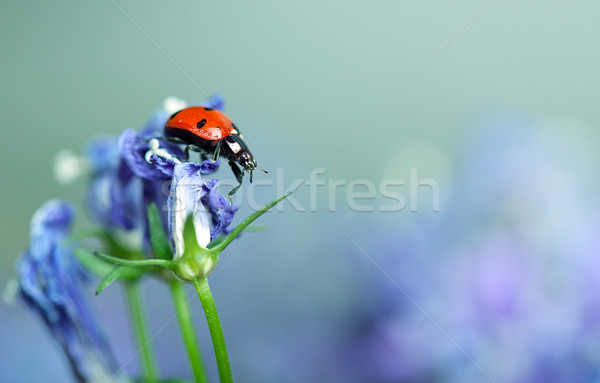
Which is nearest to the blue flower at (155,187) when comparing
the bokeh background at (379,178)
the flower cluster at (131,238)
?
the flower cluster at (131,238)

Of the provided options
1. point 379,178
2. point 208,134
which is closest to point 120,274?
point 208,134

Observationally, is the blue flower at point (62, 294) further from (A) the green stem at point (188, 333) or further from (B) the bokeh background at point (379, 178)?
(B) the bokeh background at point (379, 178)

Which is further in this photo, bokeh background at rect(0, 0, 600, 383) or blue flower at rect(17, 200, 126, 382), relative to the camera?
bokeh background at rect(0, 0, 600, 383)

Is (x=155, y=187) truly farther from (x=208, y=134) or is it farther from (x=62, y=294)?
(x=62, y=294)

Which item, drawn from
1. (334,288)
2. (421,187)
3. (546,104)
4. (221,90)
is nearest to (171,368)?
(334,288)

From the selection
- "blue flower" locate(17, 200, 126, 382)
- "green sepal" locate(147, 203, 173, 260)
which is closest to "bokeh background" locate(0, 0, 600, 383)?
"blue flower" locate(17, 200, 126, 382)

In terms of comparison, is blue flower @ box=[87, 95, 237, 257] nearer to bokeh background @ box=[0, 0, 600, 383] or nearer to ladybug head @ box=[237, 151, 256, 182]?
ladybug head @ box=[237, 151, 256, 182]

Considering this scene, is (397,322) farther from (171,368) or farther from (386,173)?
(386,173)
